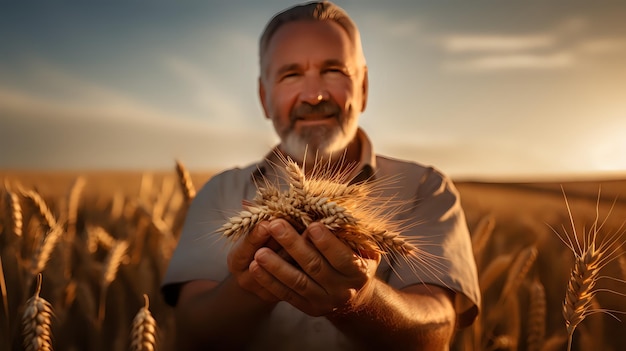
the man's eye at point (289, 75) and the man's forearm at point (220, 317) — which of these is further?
the man's eye at point (289, 75)

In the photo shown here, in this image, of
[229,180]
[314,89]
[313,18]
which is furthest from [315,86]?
[229,180]

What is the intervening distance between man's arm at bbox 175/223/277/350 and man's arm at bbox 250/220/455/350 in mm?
63

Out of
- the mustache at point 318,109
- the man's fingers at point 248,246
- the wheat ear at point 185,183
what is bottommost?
the wheat ear at point 185,183

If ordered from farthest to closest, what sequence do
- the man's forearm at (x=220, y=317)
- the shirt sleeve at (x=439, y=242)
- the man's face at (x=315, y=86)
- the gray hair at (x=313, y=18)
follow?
1. the gray hair at (x=313, y=18)
2. the man's face at (x=315, y=86)
3. the shirt sleeve at (x=439, y=242)
4. the man's forearm at (x=220, y=317)

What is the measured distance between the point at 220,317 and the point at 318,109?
1.05 m

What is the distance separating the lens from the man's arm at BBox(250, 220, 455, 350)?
4.60 ft

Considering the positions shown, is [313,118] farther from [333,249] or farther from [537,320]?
[537,320]

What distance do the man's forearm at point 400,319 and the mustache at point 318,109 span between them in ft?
2.81

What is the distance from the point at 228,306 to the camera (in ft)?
6.18

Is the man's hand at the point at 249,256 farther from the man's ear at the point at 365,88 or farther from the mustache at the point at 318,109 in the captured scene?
the man's ear at the point at 365,88

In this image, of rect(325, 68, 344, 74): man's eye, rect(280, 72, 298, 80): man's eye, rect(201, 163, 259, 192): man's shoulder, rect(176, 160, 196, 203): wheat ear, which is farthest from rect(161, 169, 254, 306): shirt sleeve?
rect(325, 68, 344, 74): man's eye

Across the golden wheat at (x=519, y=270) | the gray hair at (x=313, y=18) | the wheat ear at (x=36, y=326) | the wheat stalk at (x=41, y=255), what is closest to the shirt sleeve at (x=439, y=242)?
the golden wheat at (x=519, y=270)

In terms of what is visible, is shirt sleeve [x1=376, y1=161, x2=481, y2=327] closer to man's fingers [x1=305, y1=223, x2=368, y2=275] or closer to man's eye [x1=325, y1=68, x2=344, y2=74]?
man's eye [x1=325, y1=68, x2=344, y2=74]

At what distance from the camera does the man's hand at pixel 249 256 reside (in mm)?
1416
